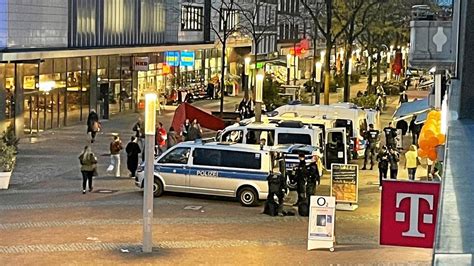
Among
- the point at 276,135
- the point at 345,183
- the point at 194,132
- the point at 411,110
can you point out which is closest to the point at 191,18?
the point at 411,110

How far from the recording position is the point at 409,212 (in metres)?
8.86

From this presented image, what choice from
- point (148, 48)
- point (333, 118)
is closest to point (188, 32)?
point (148, 48)

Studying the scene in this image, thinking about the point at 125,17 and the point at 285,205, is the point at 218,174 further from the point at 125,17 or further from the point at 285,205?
the point at 125,17

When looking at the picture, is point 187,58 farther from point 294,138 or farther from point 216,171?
point 216,171

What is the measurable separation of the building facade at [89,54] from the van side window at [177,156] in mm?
12505

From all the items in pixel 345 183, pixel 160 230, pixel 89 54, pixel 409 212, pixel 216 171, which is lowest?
pixel 160 230

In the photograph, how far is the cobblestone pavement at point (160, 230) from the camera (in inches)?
605

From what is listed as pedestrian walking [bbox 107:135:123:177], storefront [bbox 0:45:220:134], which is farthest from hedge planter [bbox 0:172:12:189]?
storefront [bbox 0:45:220:134]

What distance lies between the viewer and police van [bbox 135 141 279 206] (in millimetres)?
21328

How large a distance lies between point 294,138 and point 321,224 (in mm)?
10617

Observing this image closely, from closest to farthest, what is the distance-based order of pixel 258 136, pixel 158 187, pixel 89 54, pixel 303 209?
pixel 303 209 → pixel 158 187 → pixel 258 136 → pixel 89 54

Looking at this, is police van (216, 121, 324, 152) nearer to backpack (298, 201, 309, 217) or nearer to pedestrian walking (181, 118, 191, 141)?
pedestrian walking (181, 118, 191, 141)

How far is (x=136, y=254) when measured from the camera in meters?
15.6

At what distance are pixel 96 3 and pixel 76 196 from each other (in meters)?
23.0
